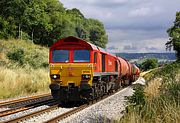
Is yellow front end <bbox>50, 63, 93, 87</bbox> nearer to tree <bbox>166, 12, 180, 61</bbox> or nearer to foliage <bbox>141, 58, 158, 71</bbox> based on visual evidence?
tree <bbox>166, 12, 180, 61</bbox>

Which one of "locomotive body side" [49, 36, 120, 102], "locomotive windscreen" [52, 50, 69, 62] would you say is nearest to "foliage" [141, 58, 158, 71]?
"locomotive body side" [49, 36, 120, 102]

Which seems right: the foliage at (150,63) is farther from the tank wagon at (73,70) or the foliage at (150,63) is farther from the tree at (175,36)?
the tank wagon at (73,70)

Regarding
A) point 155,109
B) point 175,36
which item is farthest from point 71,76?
point 175,36

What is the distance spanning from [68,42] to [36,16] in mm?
53556

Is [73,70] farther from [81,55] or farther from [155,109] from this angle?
[155,109]

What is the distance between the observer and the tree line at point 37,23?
230 ft

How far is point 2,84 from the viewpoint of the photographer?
27.9 meters

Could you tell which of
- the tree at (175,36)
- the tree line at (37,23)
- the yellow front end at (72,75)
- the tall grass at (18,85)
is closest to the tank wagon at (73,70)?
the yellow front end at (72,75)

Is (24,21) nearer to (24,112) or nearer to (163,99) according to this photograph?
(24,112)

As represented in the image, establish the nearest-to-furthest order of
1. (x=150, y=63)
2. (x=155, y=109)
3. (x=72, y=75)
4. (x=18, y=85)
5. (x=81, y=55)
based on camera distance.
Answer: (x=155, y=109) < (x=72, y=75) < (x=81, y=55) < (x=18, y=85) < (x=150, y=63)

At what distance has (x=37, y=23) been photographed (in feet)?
263

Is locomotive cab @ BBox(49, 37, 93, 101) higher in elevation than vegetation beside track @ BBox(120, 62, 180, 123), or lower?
higher

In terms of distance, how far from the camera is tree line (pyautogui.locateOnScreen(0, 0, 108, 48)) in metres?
70.1

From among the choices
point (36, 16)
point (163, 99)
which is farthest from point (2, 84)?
point (36, 16)
